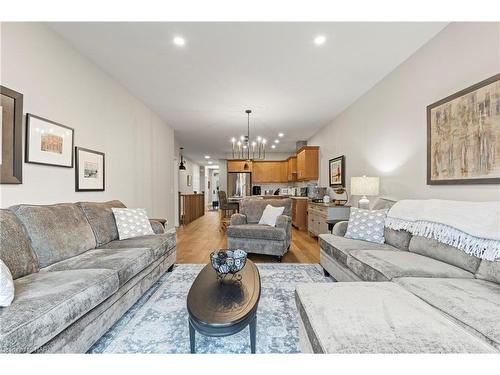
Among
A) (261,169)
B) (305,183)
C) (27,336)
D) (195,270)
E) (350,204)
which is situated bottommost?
(195,270)

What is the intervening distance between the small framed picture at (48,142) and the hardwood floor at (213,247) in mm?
2021

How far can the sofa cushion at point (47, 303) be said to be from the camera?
101 cm

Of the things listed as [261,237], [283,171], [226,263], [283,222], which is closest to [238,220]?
[261,237]

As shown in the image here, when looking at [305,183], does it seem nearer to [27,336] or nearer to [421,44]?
[421,44]

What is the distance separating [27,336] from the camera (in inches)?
40.6

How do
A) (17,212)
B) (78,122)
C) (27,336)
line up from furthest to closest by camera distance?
(78,122), (17,212), (27,336)

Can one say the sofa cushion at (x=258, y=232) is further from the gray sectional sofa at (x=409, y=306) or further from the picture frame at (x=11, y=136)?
the picture frame at (x=11, y=136)

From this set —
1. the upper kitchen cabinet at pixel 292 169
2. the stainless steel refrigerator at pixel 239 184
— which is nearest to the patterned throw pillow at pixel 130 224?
the upper kitchen cabinet at pixel 292 169

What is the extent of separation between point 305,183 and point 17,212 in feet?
22.4

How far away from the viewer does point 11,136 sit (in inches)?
75.1

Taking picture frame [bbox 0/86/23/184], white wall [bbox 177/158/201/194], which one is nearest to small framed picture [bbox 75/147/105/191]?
picture frame [bbox 0/86/23/184]

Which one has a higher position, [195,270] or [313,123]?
[313,123]

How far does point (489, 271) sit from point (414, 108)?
194 cm
